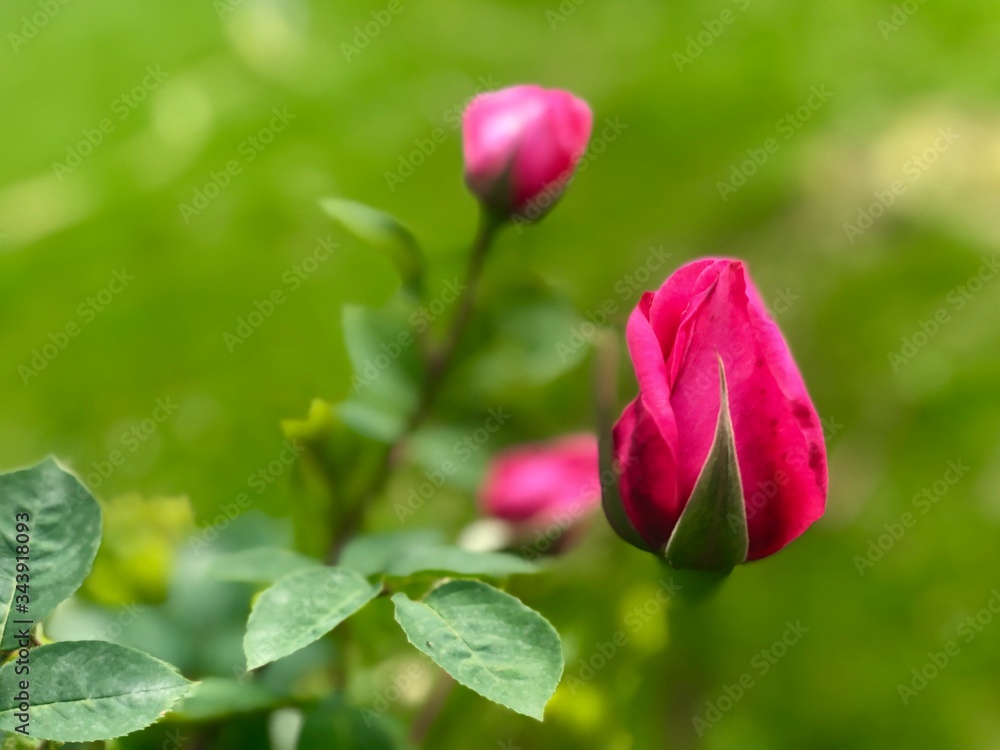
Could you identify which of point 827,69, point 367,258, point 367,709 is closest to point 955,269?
point 827,69

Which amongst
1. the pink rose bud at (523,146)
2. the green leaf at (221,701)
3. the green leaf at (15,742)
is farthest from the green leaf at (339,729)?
the pink rose bud at (523,146)

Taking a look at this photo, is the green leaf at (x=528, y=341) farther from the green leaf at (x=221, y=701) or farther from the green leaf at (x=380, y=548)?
the green leaf at (x=221, y=701)

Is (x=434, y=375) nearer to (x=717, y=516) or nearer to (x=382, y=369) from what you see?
(x=382, y=369)

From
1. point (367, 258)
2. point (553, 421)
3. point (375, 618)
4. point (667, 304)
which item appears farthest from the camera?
point (367, 258)

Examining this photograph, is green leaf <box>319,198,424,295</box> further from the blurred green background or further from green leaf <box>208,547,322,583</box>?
green leaf <box>208,547,322,583</box>

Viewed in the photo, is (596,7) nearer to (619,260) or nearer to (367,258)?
(619,260)
